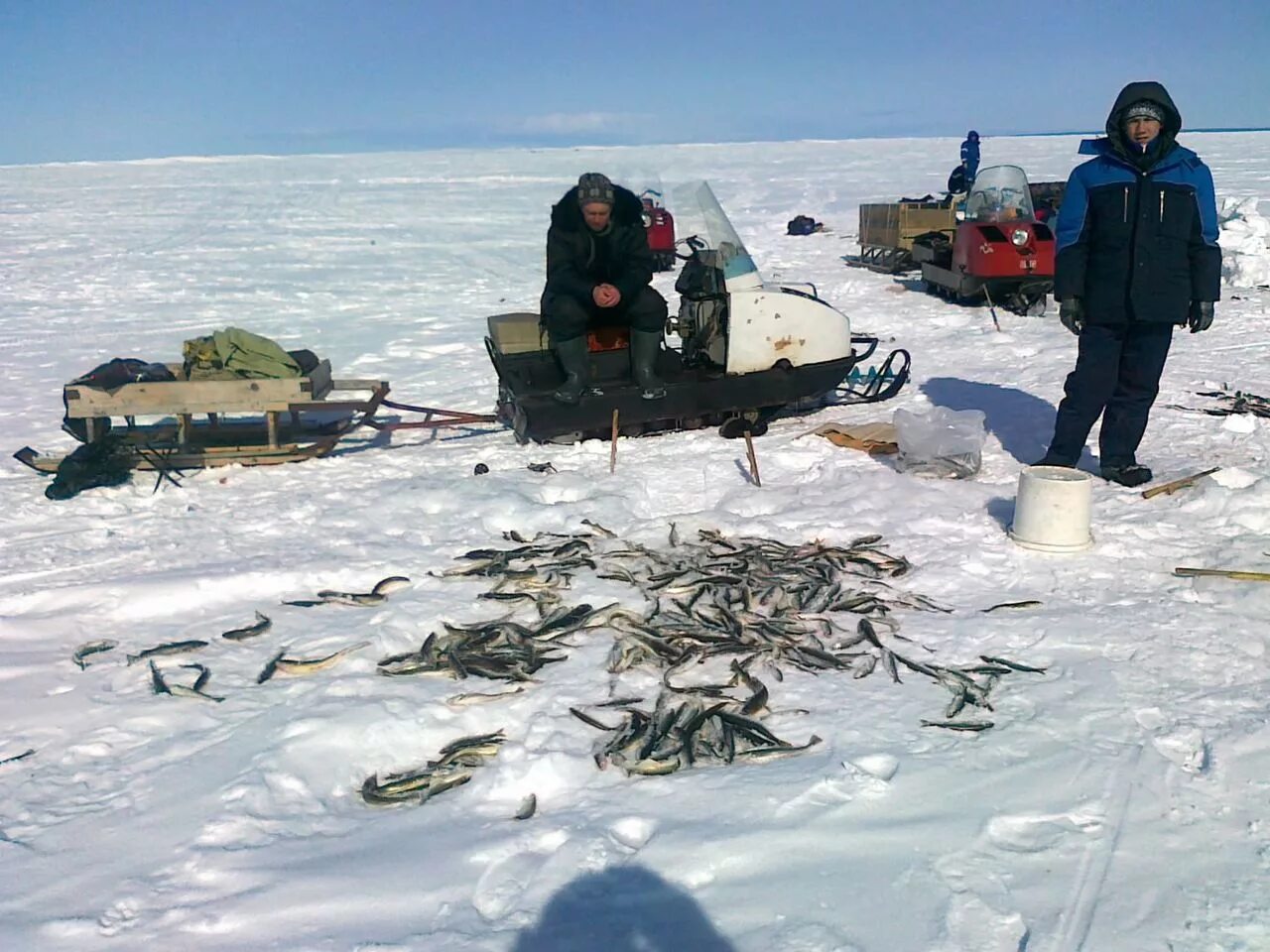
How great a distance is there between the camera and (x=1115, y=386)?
5.20 meters

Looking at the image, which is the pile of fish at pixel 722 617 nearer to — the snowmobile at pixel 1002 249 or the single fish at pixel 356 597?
the single fish at pixel 356 597

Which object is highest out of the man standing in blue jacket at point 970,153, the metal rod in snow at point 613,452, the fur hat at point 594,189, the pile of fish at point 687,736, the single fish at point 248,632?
the man standing in blue jacket at point 970,153

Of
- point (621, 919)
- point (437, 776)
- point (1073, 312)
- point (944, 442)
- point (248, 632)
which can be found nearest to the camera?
point (621, 919)

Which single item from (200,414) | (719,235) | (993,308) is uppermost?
(719,235)

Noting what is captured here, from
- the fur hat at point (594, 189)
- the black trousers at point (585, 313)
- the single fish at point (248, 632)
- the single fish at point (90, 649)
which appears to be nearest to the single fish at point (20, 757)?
the single fish at point (90, 649)

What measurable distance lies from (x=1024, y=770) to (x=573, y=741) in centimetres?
132

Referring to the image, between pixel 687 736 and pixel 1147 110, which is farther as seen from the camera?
pixel 1147 110

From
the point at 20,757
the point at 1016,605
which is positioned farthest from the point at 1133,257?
the point at 20,757

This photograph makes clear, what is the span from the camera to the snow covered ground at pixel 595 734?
230 centimetres

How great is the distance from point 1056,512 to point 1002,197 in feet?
24.1

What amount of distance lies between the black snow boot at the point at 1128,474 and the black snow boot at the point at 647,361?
2.61 metres

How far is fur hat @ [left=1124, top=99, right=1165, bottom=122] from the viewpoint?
15.4ft

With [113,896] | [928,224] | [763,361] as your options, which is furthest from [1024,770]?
[928,224]

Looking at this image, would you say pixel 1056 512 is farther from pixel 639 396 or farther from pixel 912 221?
pixel 912 221
